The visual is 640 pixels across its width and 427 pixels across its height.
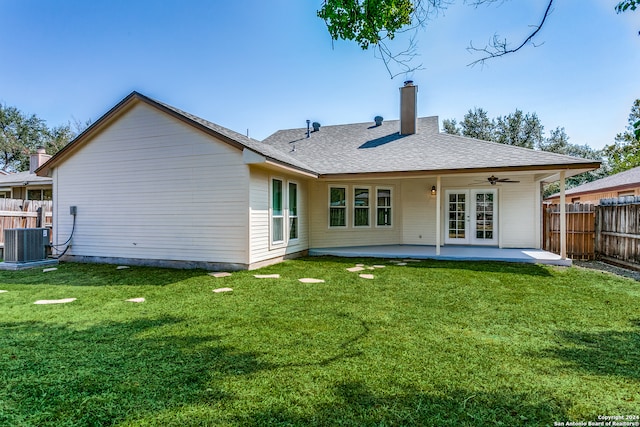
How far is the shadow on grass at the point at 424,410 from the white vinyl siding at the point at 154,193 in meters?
5.30

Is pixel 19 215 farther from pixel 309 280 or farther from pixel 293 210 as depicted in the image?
pixel 309 280

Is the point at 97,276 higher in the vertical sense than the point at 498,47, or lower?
lower

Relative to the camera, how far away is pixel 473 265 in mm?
7758

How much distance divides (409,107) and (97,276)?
1099 centimetres

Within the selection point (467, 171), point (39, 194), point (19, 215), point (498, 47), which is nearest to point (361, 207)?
point (467, 171)

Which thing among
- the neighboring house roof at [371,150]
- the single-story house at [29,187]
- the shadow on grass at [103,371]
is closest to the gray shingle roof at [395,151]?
the neighboring house roof at [371,150]

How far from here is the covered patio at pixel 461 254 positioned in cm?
810

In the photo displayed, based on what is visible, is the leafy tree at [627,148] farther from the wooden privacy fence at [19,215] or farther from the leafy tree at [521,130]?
the wooden privacy fence at [19,215]

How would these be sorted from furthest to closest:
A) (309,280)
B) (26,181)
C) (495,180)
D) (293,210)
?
(26,181) < (495,180) < (293,210) < (309,280)

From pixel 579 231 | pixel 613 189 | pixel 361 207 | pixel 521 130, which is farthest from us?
pixel 521 130

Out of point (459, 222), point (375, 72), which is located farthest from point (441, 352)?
point (459, 222)

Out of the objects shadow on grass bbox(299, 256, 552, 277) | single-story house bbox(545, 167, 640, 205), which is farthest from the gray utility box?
single-story house bbox(545, 167, 640, 205)

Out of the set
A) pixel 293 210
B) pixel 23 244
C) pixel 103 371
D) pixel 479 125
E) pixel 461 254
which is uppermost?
pixel 479 125

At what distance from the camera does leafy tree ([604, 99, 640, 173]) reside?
23438mm
